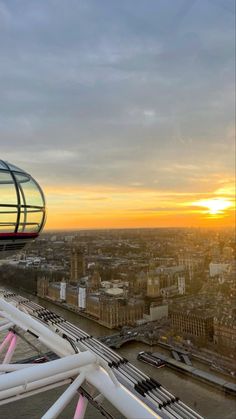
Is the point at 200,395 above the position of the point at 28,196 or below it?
below

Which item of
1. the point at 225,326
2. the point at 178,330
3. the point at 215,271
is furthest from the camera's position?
the point at 215,271

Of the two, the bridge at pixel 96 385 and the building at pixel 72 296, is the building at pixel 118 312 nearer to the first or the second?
the building at pixel 72 296

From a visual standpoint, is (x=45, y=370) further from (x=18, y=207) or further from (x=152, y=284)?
(x=152, y=284)

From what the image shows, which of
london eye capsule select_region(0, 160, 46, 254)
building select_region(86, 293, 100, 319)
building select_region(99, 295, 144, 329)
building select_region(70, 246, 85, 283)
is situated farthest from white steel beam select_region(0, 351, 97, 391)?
building select_region(70, 246, 85, 283)

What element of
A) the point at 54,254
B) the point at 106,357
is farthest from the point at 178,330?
the point at 54,254

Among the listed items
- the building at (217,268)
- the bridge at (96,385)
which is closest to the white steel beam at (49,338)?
the bridge at (96,385)

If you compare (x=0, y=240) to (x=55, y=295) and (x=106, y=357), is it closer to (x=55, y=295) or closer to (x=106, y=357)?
(x=106, y=357)
